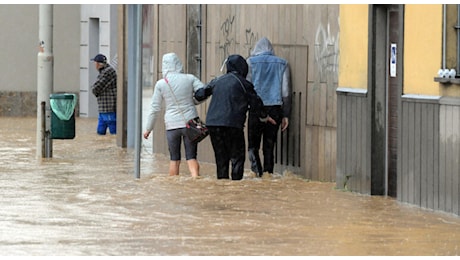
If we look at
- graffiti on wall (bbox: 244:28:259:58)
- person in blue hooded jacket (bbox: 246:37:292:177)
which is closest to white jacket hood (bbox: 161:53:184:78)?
person in blue hooded jacket (bbox: 246:37:292:177)

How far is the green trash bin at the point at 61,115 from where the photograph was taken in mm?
21344

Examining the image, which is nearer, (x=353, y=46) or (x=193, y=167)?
(x=353, y=46)

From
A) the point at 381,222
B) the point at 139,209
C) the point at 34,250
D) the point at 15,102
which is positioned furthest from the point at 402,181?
the point at 15,102

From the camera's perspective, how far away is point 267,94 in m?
17.9

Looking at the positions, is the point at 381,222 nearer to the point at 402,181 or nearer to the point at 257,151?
the point at 402,181

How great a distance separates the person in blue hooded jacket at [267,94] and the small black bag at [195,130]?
2.84ft

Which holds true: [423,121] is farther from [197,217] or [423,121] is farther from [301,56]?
[301,56]

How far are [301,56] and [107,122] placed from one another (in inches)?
373

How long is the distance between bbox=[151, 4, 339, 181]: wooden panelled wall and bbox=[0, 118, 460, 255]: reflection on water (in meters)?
0.39

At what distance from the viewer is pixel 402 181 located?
1503cm

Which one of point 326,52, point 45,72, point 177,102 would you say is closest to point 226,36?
point 45,72

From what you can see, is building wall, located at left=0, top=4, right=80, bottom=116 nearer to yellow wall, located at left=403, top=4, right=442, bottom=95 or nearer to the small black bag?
the small black bag

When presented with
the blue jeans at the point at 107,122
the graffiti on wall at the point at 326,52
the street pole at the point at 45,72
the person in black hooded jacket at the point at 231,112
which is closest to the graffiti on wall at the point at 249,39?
the graffiti on wall at the point at 326,52

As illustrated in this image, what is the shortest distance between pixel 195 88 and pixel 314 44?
1.58 metres
